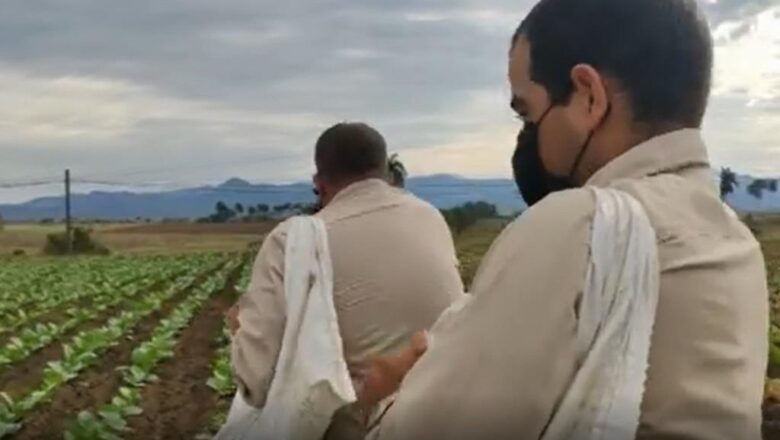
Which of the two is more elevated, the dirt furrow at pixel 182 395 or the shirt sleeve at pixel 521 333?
the shirt sleeve at pixel 521 333

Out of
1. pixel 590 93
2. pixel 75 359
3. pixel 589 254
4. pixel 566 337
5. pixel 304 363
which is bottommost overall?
pixel 75 359

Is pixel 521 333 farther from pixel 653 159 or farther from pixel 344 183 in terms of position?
pixel 344 183

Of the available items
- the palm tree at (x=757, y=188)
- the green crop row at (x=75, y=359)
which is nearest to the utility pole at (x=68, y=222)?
the palm tree at (x=757, y=188)

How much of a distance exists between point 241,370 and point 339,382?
1.17ft

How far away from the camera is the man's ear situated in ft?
6.58

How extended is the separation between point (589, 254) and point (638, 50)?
334 millimetres

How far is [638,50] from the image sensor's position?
78.5 inches

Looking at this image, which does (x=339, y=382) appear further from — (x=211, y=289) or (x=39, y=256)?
(x=39, y=256)

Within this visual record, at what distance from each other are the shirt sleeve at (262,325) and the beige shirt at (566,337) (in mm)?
1782

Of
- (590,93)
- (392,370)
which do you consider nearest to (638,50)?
(590,93)

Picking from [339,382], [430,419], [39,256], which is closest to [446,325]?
[430,419]

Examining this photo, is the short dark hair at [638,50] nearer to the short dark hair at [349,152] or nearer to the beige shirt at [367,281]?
the beige shirt at [367,281]

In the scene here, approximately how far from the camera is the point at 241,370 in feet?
12.6

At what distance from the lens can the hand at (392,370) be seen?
2.17m
